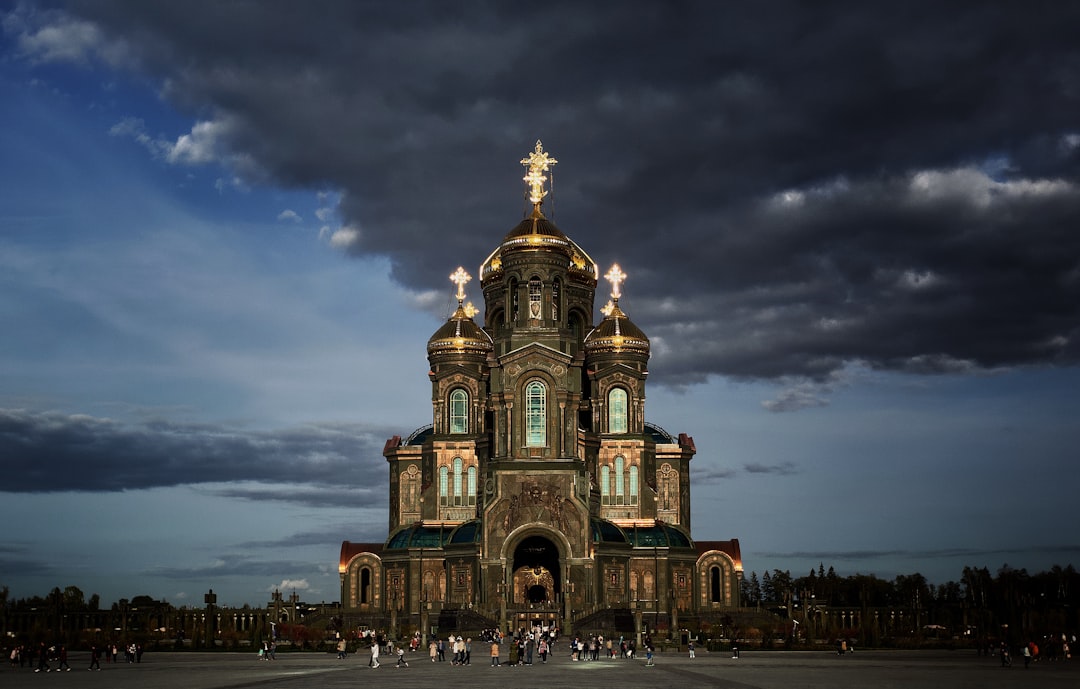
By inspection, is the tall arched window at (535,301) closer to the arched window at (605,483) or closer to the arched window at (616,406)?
the arched window at (616,406)

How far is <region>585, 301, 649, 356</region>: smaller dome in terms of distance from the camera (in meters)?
104

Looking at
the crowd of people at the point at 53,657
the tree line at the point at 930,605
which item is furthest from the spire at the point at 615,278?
the crowd of people at the point at 53,657

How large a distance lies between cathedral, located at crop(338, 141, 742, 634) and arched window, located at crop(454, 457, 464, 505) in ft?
0.36

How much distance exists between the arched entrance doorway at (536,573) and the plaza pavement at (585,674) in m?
28.2

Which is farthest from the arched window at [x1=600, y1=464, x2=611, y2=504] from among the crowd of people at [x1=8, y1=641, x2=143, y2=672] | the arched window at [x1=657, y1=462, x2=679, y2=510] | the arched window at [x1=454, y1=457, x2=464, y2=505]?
the crowd of people at [x1=8, y1=641, x2=143, y2=672]

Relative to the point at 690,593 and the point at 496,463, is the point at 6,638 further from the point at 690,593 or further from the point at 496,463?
the point at 690,593

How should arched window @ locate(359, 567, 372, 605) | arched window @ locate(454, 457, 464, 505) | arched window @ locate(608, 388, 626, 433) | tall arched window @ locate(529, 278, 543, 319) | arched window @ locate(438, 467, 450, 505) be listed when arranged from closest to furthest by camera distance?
arched window @ locate(359, 567, 372, 605) < tall arched window @ locate(529, 278, 543, 319) < arched window @ locate(454, 457, 464, 505) < arched window @ locate(438, 467, 450, 505) < arched window @ locate(608, 388, 626, 433)

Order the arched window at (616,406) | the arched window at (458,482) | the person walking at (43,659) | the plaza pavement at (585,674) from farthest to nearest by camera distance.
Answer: the arched window at (616,406)
the arched window at (458,482)
the person walking at (43,659)
the plaza pavement at (585,674)

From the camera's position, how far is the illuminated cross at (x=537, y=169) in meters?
105

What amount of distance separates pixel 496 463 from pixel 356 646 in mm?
22527

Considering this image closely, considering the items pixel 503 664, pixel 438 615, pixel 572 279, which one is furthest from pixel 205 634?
pixel 572 279

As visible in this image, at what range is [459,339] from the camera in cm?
10519

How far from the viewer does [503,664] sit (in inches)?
2377

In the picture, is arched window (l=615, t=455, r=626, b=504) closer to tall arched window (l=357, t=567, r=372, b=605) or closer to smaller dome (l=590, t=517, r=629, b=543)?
smaller dome (l=590, t=517, r=629, b=543)
